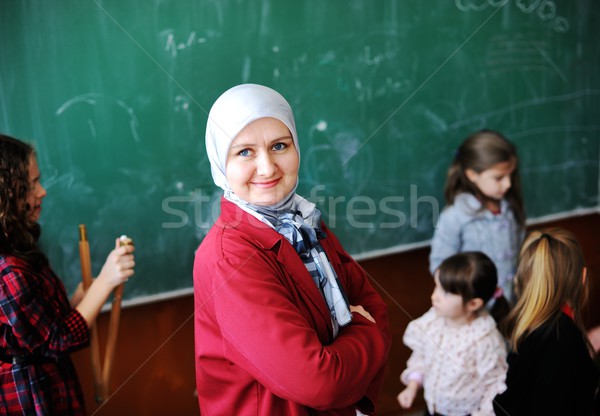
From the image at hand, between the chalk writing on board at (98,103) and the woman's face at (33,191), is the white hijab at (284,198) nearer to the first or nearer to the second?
the woman's face at (33,191)

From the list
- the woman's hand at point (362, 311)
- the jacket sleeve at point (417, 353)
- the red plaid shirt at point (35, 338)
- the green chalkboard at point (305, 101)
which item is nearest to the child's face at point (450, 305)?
the jacket sleeve at point (417, 353)

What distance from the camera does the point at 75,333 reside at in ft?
5.60

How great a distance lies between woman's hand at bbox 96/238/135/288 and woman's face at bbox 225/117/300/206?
832mm

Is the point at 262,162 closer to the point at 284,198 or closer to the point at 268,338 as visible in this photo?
the point at 284,198

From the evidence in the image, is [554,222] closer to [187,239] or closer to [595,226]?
[595,226]

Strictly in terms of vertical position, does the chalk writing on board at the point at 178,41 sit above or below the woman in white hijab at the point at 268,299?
above

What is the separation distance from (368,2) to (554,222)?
2.44 m

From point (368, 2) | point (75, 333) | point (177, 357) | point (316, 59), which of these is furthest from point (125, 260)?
point (368, 2)

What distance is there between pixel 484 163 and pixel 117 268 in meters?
1.93

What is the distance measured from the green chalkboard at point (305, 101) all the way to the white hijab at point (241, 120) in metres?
2.17

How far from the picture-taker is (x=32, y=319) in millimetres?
1609

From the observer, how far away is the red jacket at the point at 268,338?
1081 millimetres

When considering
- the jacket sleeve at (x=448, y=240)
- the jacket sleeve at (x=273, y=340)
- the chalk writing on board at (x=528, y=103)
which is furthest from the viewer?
the chalk writing on board at (x=528, y=103)

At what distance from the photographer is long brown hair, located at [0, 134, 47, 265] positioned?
1647 mm
